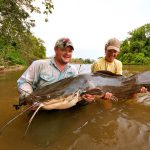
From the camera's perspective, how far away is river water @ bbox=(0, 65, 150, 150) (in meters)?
3.20

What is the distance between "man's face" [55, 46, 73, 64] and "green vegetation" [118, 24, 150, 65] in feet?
190

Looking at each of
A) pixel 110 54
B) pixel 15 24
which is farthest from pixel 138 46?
pixel 110 54

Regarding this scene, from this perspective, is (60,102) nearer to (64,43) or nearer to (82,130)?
(82,130)

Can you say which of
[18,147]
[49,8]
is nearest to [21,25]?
[49,8]

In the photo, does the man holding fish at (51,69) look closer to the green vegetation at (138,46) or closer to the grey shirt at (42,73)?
the grey shirt at (42,73)

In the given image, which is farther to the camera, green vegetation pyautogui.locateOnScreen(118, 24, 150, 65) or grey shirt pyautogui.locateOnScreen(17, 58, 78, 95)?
green vegetation pyautogui.locateOnScreen(118, 24, 150, 65)

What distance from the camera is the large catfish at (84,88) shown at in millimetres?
3241

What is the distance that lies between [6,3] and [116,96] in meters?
10.5

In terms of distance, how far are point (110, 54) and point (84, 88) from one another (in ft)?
5.28

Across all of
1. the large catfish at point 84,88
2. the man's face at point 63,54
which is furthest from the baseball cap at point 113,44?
the man's face at point 63,54

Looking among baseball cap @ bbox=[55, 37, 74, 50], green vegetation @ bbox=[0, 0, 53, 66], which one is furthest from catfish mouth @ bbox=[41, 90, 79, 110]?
green vegetation @ bbox=[0, 0, 53, 66]

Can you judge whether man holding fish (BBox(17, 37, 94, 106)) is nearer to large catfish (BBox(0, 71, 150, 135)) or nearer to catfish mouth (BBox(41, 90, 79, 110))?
large catfish (BBox(0, 71, 150, 135))

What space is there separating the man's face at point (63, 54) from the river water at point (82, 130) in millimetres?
811

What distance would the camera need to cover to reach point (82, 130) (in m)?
3.81
